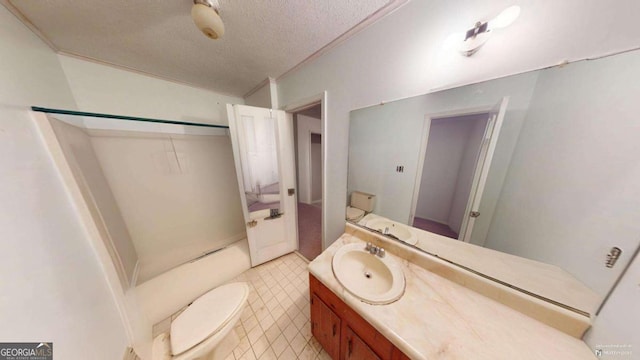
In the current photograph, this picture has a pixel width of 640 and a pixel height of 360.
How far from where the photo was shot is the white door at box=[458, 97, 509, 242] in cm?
69

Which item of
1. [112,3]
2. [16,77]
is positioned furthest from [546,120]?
[16,77]

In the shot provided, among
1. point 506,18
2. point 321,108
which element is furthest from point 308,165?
point 506,18

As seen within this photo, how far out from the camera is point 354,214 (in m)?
1.28

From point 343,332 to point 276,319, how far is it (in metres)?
0.77

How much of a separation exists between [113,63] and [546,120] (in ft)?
9.48

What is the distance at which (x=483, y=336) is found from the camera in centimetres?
58

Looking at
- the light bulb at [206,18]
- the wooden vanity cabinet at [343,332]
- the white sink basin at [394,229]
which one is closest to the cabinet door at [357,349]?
the wooden vanity cabinet at [343,332]

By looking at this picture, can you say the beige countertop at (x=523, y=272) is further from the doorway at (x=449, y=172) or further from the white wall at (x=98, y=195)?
the white wall at (x=98, y=195)

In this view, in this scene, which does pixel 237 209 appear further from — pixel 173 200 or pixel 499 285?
pixel 499 285

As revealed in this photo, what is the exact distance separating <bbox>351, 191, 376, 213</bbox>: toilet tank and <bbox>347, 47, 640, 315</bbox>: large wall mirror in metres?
0.29

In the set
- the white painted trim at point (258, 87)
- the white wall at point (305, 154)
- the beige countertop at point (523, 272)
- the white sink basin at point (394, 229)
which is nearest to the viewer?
the beige countertop at point (523, 272)

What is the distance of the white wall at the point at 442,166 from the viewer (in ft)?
2.73

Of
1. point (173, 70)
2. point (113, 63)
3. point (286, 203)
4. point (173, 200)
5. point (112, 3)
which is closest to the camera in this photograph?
point (112, 3)

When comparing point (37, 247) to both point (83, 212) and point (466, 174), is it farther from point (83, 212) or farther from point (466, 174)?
point (466, 174)
